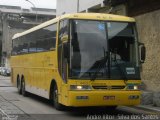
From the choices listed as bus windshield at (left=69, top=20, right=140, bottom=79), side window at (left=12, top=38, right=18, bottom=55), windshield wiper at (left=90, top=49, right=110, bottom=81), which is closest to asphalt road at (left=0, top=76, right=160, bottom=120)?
bus windshield at (left=69, top=20, right=140, bottom=79)

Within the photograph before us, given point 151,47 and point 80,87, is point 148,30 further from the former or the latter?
point 80,87

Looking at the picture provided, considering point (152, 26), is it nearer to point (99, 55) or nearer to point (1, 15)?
point (99, 55)

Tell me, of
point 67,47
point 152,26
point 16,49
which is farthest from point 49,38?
point 16,49

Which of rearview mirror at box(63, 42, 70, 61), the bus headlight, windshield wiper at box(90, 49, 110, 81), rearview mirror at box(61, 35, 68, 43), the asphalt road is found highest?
rearview mirror at box(61, 35, 68, 43)

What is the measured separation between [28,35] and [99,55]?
8.28 m

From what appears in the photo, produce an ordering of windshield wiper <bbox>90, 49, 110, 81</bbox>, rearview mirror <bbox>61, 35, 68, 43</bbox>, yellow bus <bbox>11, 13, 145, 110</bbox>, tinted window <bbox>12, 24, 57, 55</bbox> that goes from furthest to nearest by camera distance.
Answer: tinted window <bbox>12, 24, 57, 55</bbox>
rearview mirror <bbox>61, 35, 68, 43</bbox>
windshield wiper <bbox>90, 49, 110, 81</bbox>
yellow bus <bbox>11, 13, 145, 110</bbox>

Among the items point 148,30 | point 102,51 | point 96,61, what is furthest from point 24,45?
point 96,61

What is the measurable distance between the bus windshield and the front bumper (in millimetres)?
491

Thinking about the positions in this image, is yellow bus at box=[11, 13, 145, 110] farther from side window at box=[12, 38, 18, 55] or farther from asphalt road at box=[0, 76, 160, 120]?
side window at box=[12, 38, 18, 55]

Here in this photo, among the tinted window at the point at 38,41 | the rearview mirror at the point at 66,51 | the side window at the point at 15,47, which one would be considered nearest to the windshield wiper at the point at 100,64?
the rearview mirror at the point at 66,51

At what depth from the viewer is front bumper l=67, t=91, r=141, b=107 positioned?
1377cm

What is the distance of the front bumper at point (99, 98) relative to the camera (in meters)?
13.8

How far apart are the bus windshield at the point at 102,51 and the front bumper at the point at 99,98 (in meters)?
0.49

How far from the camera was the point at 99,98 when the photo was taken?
1391 cm
